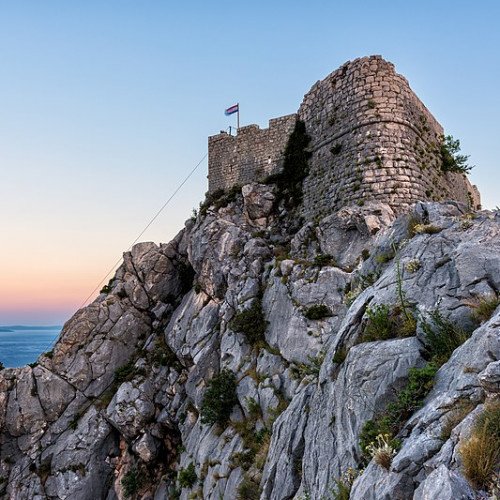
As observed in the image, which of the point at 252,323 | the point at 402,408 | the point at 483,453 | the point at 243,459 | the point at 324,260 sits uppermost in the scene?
the point at 324,260

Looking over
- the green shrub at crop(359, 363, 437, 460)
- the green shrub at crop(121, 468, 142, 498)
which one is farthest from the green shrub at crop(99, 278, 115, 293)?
the green shrub at crop(359, 363, 437, 460)

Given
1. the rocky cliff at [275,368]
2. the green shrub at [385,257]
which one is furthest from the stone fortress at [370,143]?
the green shrub at [385,257]

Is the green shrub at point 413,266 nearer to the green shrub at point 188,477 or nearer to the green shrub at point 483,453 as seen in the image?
the green shrub at point 483,453

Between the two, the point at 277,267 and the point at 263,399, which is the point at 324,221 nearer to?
the point at 277,267

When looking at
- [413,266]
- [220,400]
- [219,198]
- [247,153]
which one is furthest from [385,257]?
[219,198]

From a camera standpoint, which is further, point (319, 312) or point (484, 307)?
point (319, 312)

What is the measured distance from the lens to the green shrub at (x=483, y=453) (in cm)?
395

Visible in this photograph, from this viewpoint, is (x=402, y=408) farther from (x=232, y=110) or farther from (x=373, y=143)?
(x=232, y=110)

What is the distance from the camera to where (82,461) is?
24000 millimetres

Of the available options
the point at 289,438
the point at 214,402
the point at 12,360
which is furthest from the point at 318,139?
the point at 12,360

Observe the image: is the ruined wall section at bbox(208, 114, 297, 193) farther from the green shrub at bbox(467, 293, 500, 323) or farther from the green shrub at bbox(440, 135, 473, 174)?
the green shrub at bbox(467, 293, 500, 323)

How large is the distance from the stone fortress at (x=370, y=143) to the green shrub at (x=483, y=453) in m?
15.8

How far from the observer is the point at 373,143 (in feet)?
65.3

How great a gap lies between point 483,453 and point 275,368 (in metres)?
13.9
